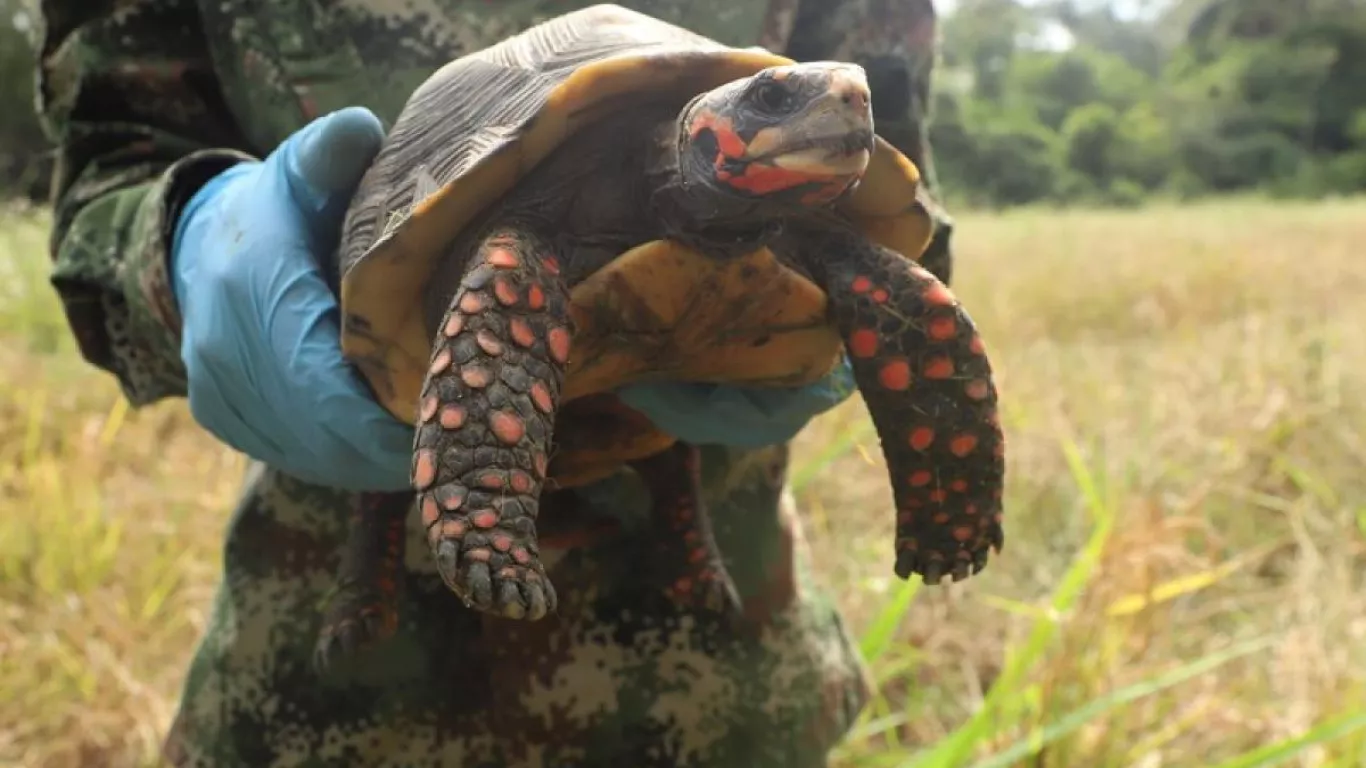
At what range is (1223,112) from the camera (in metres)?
6.56

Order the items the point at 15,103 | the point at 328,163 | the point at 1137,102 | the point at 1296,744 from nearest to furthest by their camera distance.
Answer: the point at 328,163 < the point at 1296,744 < the point at 15,103 < the point at 1137,102

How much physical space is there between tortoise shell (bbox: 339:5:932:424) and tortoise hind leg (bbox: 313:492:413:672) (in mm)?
100

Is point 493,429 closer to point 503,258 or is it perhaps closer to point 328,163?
point 503,258

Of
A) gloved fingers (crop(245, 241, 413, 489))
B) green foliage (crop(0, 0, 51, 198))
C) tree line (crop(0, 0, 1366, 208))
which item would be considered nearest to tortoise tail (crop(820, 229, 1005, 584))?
gloved fingers (crop(245, 241, 413, 489))

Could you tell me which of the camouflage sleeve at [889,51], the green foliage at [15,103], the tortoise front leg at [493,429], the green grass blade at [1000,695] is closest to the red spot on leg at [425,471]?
the tortoise front leg at [493,429]

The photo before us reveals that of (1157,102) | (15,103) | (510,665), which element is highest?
(510,665)

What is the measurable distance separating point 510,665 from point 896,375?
1.10ft

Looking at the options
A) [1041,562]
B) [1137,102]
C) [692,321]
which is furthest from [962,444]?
[1137,102]

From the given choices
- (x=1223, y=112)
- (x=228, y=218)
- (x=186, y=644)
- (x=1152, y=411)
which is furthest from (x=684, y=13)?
(x=1223, y=112)

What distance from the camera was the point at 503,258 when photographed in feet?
1.32

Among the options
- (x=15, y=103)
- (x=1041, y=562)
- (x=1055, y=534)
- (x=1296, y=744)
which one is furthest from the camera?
(x=15, y=103)

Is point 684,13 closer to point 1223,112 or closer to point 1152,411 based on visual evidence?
point 1152,411

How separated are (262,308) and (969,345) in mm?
326

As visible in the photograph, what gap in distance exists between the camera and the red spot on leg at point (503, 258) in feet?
1.31
